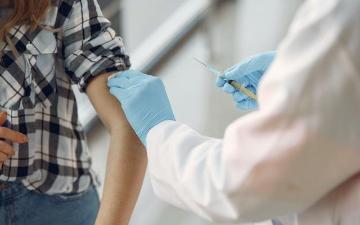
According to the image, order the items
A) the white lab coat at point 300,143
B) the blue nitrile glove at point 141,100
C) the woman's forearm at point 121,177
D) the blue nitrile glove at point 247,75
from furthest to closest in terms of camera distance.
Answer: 1. the blue nitrile glove at point 247,75
2. the woman's forearm at point 121,177
3. the blue nitrile glove at point 141,100
4. the white lab coat at point 300,143

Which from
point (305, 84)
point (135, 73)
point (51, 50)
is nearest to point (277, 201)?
point (305, 84)

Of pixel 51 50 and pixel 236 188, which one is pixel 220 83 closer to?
pixel 51 50

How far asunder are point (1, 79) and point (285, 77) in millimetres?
728

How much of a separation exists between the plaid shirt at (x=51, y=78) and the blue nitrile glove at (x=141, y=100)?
6cm

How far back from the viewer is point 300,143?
95 cm

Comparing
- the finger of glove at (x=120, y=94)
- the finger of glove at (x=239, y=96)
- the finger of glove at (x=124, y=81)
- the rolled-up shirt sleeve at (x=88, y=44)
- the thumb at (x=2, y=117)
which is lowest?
the finger of glove at (x=239, y=96)

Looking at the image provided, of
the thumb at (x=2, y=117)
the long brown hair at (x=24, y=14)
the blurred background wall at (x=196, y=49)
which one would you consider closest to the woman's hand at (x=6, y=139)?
the thumb at (x=2, y=117)

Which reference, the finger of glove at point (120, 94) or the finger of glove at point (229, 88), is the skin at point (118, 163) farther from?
the finger of glove at point (229, 88)

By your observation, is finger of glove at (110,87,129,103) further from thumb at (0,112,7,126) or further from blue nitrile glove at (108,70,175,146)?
thumb at (0,112,7,126)

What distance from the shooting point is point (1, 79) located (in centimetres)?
143

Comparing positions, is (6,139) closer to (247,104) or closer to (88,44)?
(88,44)

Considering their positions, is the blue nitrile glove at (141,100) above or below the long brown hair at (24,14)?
below

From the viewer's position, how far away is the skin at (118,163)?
146 cm

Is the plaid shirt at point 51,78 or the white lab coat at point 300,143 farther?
the plaid shirt at point 51,78
